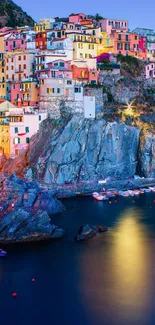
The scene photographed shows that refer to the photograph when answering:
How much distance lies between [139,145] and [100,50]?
12005 mm

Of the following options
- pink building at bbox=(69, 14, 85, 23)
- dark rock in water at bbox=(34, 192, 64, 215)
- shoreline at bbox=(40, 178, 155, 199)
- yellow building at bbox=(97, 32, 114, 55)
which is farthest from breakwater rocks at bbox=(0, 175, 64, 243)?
pink building at bbox=(69, 14, 85, 23)

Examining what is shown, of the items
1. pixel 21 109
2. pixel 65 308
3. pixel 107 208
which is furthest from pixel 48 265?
pixel 21 109

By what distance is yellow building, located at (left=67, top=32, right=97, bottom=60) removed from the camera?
214 ft

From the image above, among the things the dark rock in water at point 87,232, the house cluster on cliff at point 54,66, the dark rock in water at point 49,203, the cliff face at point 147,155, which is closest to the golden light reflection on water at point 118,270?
the dark rock in water at point 87,232

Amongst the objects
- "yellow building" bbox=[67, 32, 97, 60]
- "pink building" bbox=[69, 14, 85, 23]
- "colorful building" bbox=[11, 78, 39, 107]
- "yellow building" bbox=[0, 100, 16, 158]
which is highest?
"pink building" bbox=[69, 14, 85, 23]

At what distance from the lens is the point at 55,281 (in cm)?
3694

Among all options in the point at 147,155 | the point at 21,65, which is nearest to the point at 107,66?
the point at 21,65

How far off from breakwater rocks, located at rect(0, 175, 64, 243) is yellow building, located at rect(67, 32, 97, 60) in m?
21.2

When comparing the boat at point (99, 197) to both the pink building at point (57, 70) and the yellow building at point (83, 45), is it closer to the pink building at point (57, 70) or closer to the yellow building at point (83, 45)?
the pink building at point (57, 70)

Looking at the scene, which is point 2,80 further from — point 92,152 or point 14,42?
point 92,152

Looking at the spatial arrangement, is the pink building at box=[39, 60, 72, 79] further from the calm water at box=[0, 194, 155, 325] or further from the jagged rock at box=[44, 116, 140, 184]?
the calm water at box=[0, 194, 155, 325]

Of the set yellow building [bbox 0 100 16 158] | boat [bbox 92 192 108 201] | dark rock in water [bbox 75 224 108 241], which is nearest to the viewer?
dark rock in water [bbox 75 224 108 241]

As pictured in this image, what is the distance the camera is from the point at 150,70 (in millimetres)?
72188

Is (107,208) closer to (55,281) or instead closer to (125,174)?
(125,174)
